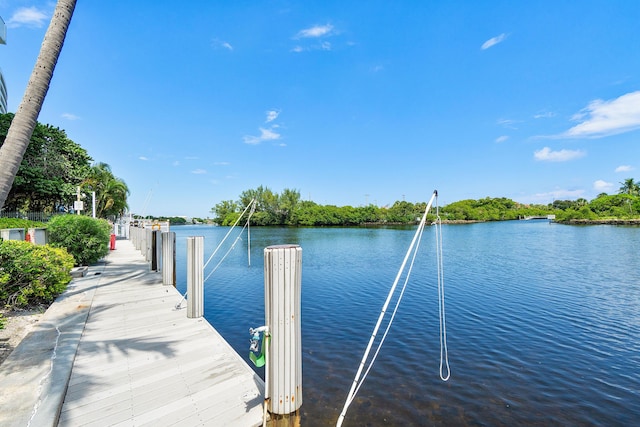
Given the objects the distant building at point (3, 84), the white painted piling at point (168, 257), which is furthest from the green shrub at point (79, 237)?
the distant building at point (3, 84)

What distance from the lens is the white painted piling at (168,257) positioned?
8680 mm

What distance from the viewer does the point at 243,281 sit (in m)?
14.6

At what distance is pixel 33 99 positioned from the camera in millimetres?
5848

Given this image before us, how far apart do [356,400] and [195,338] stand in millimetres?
2822

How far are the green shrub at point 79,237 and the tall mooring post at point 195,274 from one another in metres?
8.33

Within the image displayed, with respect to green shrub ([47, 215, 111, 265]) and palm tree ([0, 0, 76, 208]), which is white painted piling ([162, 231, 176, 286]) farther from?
green shrub ([47, 215, 111, 265])

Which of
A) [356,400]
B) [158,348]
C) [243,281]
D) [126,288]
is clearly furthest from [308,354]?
[243,281]

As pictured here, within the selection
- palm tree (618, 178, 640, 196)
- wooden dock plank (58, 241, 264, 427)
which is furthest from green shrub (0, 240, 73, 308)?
palm tree (618, 178, 640, 196)

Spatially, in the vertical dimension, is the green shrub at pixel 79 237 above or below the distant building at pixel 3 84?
below

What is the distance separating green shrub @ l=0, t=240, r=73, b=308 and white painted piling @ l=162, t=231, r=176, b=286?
7.62 feet

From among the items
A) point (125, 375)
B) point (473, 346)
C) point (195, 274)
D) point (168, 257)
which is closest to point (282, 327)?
point (125, 375)

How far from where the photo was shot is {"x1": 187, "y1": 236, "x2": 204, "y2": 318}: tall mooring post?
252 inches

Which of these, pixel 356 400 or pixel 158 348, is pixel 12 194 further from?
pixel 356 400

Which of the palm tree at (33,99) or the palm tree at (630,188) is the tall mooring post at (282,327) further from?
the palm tree at (630,188)
